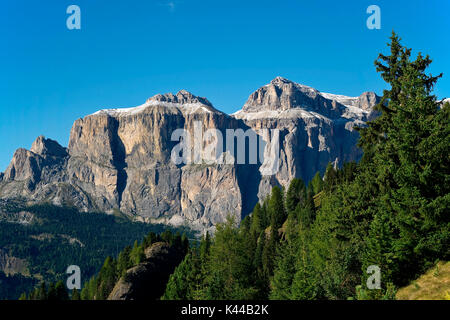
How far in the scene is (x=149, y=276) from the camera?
92125 millimetres

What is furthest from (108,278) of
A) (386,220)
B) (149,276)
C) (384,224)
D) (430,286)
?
(430,286)

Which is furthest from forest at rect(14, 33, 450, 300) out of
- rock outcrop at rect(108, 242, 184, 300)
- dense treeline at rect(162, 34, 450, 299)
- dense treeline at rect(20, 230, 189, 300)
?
dense treeline at rect(20, 230, 189, 300)

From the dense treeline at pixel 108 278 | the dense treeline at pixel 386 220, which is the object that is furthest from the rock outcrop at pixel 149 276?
the dense treeline at pixel 386 220

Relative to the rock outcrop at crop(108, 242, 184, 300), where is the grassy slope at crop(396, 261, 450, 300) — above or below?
above

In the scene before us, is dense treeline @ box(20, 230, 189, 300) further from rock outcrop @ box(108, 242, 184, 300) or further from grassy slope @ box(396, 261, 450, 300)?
grassy slope @ box(396, 261, 450, 300)

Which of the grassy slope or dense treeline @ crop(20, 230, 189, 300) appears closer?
the grassy slope

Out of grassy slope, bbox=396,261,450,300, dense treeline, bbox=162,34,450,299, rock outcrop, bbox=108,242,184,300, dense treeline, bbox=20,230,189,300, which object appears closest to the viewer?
grassy slope, bbox=396,261,450,300

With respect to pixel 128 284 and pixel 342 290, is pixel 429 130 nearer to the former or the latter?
pixel 342 290

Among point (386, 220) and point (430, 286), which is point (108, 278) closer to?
point (386, 220)

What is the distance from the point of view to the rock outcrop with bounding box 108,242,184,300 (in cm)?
8578

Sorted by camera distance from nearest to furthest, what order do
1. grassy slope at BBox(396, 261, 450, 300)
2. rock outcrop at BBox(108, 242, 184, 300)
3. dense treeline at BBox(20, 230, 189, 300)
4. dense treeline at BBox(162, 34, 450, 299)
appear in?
grassy slope at BBox(396, 261, 450, 300) → dense treeline at BBox(162, 34, 450, 299) → rock outcrop at BBox(108, 242, 184, 300) → dense treeline at BBox(20, 230, 189, 300)

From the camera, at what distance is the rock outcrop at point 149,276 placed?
8578 cm

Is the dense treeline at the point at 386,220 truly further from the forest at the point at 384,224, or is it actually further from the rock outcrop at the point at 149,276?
the rock outcrop at the point at 149,276
